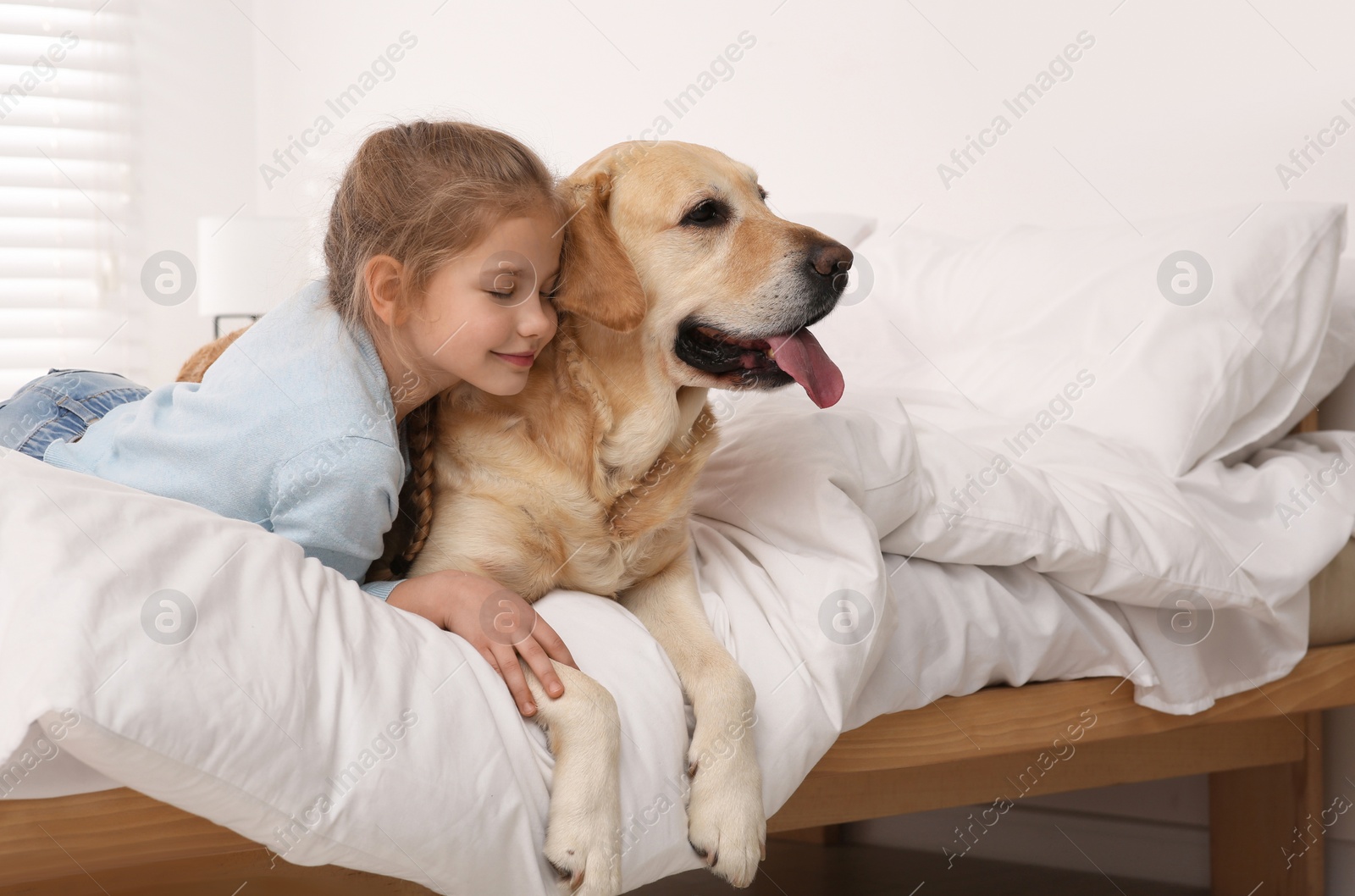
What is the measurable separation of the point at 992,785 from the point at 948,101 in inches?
65.9

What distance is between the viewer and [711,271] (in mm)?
1388

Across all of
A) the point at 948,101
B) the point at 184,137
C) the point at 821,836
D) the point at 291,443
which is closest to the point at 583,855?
the point at 291,443

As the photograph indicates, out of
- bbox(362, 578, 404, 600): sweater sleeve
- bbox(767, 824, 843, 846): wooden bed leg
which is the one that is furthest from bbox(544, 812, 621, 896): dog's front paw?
bbox(767, 824, 843, 846): wooden bed leg

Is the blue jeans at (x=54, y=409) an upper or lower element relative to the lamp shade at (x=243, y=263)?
upper

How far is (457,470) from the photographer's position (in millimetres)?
1356

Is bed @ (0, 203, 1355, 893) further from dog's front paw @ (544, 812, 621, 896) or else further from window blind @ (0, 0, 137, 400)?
window blind @ (0, 0, 137, 400)

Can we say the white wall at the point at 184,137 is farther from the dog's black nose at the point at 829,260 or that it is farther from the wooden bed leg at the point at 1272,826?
the wooden bed leg at the point at 1272,826

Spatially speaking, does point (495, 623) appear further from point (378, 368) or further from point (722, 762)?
Result: point (378, 368)

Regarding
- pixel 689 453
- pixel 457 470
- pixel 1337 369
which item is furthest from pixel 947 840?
pixel 457 470

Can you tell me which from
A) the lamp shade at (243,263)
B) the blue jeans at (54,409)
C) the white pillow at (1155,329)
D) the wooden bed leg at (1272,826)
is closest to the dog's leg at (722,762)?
the white pillow at (1155,329)

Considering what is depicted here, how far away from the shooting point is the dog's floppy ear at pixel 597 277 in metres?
1.29

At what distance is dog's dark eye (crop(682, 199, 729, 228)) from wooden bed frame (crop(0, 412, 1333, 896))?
2.22ft

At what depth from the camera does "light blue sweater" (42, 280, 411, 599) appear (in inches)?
45.1

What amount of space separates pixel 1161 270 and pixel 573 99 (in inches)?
87.0
